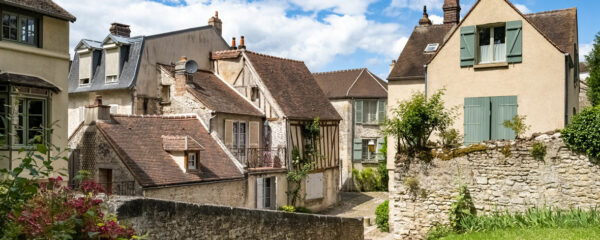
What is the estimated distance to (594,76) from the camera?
22734 mm

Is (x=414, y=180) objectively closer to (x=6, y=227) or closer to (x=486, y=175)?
(x=486, y=175)

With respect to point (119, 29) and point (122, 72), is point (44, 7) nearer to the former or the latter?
point (122, 72)

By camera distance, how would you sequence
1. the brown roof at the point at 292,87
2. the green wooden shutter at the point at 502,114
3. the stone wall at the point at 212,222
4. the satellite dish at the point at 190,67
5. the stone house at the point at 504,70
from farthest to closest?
the brown roof at the point at 292,87 < the satellite dish at the point at 190,67 < the green wooden shutter at the point at 502,114 < the stone house at the point at 504,70 < the stone wall at the point at 212,222

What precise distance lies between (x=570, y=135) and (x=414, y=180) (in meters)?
3.71

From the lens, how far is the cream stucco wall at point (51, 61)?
1088 centimetres

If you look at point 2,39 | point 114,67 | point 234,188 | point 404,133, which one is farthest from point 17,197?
point 114,67

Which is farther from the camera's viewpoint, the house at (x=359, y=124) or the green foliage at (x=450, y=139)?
the house at (x=359, y=124)

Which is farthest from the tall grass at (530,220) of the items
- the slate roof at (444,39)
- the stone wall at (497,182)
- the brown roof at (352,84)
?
the brown roof at (352,84)

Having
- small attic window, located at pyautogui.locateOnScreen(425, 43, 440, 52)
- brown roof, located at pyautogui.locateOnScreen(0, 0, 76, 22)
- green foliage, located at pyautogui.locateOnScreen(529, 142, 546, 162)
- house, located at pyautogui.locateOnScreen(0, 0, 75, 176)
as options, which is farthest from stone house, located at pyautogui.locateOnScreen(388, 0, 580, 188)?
house, located at pyautogui.locateOnScreen(0, 0, 75, 176)

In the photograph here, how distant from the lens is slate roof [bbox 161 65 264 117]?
17.8 m

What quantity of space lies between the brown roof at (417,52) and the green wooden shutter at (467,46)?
2292mm

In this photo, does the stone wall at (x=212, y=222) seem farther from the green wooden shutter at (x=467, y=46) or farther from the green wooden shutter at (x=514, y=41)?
the green wooden shutter at (x=514, y=41)

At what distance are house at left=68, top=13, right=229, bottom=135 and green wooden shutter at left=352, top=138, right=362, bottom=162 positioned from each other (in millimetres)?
10802

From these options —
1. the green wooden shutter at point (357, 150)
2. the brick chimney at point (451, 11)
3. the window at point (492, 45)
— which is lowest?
the green wooden shutter at point (357, 150)
